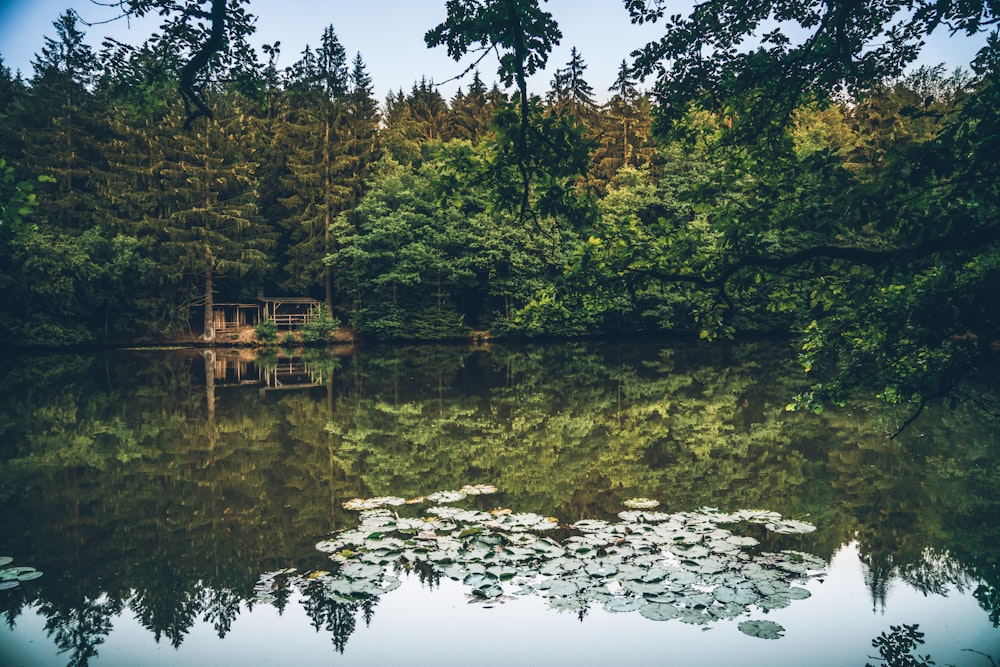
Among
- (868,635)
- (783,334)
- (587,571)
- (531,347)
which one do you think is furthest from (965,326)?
(783,334)

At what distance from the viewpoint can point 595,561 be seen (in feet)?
18.2

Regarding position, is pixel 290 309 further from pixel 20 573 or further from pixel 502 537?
pixel 502 537

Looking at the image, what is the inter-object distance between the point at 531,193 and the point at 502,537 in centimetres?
337

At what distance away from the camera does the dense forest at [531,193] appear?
4312mm

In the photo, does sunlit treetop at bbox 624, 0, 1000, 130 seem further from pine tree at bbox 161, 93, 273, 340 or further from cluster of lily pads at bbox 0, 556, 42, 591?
pine tree at bbox 161, 93, 273, 340

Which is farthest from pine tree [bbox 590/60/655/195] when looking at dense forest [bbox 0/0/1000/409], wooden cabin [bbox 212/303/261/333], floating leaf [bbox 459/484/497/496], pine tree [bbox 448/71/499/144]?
floating leaf [bbox 459/484/497/496]

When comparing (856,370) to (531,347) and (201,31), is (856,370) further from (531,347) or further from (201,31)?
(531,347)

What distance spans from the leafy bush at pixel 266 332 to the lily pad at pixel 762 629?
33.7 m

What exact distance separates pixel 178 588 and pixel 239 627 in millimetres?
1006

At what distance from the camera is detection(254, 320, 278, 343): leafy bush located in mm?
34750

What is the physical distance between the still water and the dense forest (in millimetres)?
1659

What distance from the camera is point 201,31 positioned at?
18.1ft

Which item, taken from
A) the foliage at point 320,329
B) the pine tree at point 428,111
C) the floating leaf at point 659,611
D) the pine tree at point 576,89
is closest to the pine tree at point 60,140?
the foliage at point 320,329

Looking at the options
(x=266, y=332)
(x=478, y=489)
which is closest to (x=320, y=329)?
(x=266, y=332)
